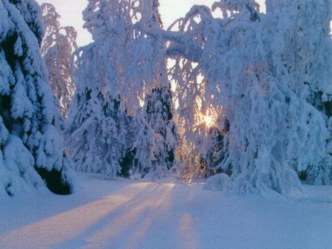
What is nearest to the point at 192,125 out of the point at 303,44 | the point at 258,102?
the point at 258,102

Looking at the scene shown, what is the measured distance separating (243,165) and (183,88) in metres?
3.02

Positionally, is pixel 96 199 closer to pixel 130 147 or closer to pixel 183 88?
pixel 183 88

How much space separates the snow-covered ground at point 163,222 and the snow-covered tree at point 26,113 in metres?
0.60

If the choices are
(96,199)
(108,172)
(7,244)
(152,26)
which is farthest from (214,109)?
(108,172)

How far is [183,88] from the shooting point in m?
12.1

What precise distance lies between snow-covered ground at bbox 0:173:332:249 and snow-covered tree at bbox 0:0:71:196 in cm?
60

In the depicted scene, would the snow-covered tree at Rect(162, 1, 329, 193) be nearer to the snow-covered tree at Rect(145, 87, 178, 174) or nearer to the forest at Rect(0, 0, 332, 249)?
the forest at Rect(0, 0, 332, 249)

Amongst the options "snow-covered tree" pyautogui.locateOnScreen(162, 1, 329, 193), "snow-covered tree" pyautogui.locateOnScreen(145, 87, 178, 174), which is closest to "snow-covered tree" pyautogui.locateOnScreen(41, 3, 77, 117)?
"snow-covered tree" pyautogui.locateOnScreen(145, 87, 178, 174)

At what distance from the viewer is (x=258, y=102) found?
30.9 ft

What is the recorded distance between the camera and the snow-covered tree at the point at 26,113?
330 inches

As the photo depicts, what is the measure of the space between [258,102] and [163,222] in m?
3.81

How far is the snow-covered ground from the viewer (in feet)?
18.0

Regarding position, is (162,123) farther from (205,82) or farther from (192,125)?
(205,82)

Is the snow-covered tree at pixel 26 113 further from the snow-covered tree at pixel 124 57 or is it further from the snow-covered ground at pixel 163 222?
the snow-covered tree at pixel 124 57
